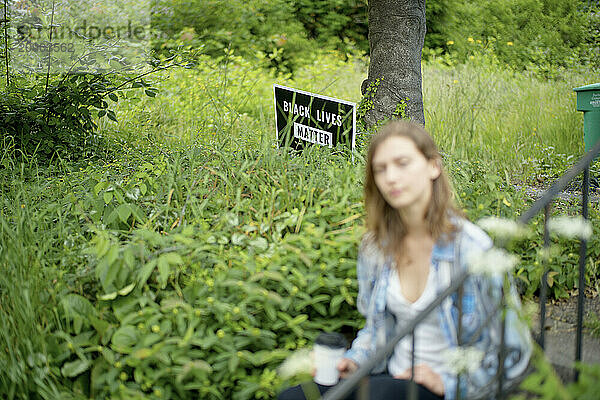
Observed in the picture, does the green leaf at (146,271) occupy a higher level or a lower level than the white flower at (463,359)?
lower

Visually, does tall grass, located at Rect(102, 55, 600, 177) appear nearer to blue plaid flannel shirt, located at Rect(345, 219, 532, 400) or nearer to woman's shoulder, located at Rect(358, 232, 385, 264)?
woman's shoulder, located at Rect(358, 232, 385, 264)

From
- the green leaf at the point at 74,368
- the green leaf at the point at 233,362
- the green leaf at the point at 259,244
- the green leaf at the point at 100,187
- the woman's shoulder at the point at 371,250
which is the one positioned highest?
the woman's shoulder at the point at 371,250

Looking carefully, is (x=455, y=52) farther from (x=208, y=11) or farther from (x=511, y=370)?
(x=511, y=370)

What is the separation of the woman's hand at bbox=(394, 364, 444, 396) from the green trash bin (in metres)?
4.65

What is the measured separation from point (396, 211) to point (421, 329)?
429 millimetres

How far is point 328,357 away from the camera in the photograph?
2.20 m

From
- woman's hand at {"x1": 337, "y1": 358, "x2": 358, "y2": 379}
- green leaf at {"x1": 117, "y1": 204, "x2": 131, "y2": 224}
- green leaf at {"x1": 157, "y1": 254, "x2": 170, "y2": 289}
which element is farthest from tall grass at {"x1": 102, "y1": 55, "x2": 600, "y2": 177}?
woman's hand at {"x1": 337, "y1": 358, "x2": 358, "y2": 379}

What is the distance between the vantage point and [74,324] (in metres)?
2.61

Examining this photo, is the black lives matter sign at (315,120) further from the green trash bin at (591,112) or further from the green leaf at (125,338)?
the green trash bin at (591,112)

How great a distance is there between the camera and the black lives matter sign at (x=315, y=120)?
4.30 m

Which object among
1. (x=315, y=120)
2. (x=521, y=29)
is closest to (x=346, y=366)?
(x=315, y=120)

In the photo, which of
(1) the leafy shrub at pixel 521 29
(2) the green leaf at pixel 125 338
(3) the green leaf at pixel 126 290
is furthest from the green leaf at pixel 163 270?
(1) the leafy shrub at pixel 521 29

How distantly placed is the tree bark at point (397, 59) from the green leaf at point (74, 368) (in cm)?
335

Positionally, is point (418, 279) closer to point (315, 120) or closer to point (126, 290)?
point (126, 290)
